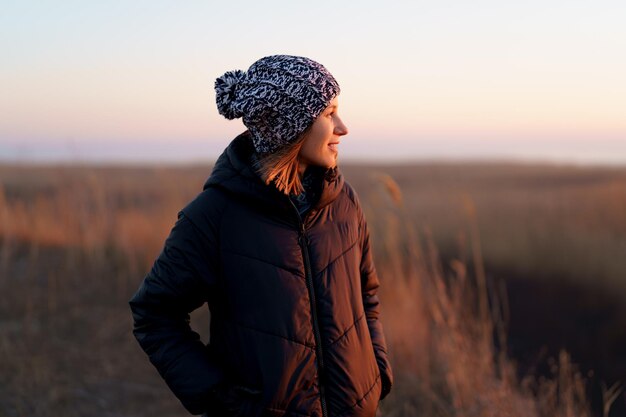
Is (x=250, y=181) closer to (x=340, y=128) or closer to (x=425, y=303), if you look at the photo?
(x=340, y=128)

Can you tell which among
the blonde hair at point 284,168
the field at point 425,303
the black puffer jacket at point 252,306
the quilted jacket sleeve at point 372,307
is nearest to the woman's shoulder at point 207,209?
the black puffer jacket at point 252,306

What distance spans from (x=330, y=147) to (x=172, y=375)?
2.41 ft

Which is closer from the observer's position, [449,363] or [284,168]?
[284,168]

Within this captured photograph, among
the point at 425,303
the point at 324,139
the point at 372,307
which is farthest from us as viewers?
the point at 425,303

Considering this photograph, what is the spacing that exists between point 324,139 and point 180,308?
1.93 ft

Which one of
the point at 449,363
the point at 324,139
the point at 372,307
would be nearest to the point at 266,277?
the point at 324,139

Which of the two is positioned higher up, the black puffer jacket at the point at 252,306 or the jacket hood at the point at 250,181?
the jacket hood at the point at 250,181

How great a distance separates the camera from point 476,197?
32.1ft

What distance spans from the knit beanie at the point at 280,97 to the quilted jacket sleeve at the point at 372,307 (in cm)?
43

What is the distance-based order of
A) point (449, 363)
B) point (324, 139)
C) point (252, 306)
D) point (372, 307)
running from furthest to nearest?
point (449, 363)
point (372, 307)
point (324, 139)
point (252, 306)

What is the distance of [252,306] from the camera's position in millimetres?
1732

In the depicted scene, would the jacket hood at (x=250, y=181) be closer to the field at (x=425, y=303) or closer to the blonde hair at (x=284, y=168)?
the blonde hair at (x=284, y=168)

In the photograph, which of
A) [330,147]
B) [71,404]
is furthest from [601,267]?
[330,147]

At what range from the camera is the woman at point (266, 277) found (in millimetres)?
1732
